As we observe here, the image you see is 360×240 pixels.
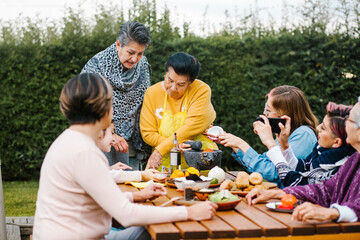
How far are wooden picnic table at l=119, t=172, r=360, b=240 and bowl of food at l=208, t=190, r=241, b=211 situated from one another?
149 mm

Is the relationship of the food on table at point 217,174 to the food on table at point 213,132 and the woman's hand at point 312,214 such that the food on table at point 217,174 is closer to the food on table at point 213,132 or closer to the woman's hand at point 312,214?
the food on table at point 213,132

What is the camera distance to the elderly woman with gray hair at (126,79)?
161 inches

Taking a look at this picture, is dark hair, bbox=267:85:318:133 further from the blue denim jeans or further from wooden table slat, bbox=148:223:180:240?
wooden table slat, bbox=148:223:180:240

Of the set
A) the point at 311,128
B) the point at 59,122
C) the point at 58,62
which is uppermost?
the point at 58,62

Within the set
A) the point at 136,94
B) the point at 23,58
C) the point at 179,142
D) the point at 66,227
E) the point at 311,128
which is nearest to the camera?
the point at 66,227

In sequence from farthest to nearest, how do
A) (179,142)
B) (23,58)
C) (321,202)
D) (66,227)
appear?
(23,58) < (179,142) < (321,202) < (66,227)

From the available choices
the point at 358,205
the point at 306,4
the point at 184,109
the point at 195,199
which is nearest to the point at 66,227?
the point at 195,199

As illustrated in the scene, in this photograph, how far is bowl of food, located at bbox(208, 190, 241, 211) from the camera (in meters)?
2.54

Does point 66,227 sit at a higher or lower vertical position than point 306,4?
lower

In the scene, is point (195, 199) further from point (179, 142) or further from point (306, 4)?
point (306, 4)

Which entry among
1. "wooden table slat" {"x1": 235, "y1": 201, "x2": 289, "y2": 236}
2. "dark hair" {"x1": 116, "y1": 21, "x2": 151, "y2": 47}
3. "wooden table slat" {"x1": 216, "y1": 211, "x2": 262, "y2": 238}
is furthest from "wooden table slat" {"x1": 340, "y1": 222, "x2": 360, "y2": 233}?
"dark hair" {"x1": 116, "y1": 21, "x2": 151, "y2": 47}

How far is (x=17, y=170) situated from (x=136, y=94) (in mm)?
4189

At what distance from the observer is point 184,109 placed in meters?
4.18

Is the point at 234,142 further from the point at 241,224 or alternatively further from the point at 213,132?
the point at 241,224
